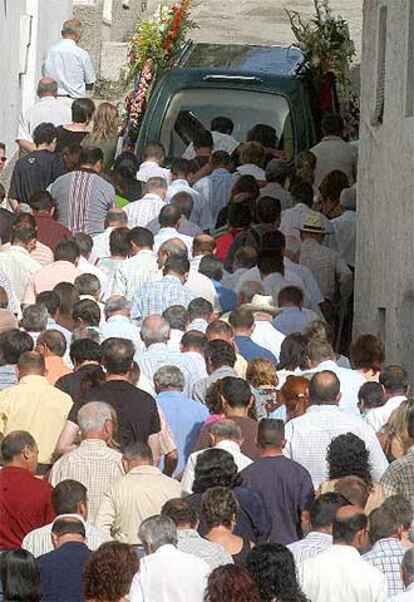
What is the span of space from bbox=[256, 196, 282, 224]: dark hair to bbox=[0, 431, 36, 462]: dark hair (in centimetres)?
689

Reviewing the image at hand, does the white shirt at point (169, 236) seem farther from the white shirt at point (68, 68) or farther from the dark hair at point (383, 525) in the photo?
the dark hair at point (383, 525)

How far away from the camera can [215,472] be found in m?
13.0

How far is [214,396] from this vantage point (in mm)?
14445

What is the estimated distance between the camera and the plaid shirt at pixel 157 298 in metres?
17.2

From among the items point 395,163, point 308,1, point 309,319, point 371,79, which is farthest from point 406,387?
point 308,1

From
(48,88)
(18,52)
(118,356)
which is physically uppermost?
(18,52)

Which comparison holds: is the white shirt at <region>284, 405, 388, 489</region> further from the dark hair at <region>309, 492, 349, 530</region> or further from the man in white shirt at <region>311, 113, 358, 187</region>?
the man in white shirt at <region>311, 113, 358, 187</region>

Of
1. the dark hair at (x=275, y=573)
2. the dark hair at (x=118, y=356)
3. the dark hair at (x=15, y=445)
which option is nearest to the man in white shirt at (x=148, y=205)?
the dark hair at (x=118, y=356)

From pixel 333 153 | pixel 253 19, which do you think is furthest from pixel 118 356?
pixel 253 19

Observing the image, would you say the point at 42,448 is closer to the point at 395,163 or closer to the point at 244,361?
the point at 244,361

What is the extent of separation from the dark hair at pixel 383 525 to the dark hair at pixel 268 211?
7.74m

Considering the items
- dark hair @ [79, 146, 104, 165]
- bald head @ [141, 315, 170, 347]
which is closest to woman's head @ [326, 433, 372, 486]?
bald head @ [141, 315, 170, 347]

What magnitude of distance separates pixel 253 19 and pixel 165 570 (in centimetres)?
2406

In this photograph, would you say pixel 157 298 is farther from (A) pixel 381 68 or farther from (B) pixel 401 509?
(B) pixel 401 509
